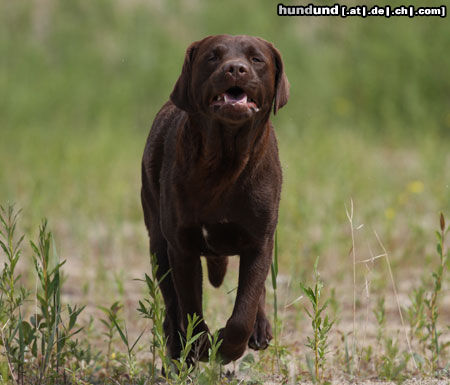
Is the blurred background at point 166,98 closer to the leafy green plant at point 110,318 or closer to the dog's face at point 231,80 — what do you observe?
the leafy green plant at point 110,318

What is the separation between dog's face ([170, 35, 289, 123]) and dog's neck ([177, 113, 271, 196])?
0.28 ft

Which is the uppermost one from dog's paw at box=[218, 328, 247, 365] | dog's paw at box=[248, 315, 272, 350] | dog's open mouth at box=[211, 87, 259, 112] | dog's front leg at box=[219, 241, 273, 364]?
dog's open mouth at box=[211, 87, 259, 112]


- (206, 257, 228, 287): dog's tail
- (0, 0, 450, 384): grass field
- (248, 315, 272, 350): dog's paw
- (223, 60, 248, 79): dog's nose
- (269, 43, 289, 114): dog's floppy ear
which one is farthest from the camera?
(206, 257, 228, 287): dog's tail

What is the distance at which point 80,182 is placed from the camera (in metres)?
8.98

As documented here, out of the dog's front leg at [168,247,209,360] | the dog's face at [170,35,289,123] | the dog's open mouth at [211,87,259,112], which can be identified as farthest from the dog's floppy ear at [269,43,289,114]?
the dog's front leg at [168,247,209,360]

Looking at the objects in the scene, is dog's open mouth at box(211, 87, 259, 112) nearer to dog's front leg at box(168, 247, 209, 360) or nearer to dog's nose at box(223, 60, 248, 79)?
dog's nose at box(223, 60, 248, 79)

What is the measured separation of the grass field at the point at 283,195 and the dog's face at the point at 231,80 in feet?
2.50

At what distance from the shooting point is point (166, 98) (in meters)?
13.1

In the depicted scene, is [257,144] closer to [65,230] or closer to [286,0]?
[65,230]

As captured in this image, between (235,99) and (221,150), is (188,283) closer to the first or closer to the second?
(221,150)

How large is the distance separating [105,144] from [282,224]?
11.3 feet

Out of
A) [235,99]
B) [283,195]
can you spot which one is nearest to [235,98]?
[235,99]

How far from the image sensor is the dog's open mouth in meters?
3.72

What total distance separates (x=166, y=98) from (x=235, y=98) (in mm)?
9435
